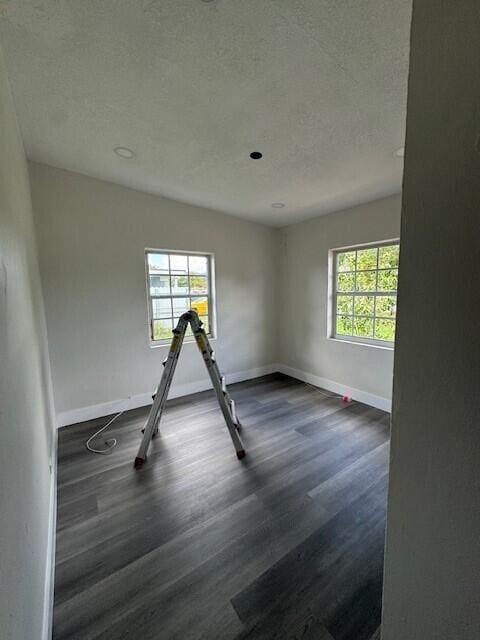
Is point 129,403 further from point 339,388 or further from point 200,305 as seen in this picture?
point 339,388

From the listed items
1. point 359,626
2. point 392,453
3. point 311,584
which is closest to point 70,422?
point 311,584

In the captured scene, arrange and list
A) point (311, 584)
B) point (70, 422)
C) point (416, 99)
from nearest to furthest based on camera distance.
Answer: point (416, 99)
point (311, 584)
point (70, 422)

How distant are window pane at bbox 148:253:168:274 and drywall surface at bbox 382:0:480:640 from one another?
3.03 m

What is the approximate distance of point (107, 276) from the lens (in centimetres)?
292

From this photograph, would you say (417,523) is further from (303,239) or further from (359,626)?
(303,239)

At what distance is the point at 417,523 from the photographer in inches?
26.8

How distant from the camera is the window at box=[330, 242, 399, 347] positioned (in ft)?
9.88

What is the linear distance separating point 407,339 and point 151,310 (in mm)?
3033

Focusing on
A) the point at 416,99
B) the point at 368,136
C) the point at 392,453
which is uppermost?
the point at 368,136

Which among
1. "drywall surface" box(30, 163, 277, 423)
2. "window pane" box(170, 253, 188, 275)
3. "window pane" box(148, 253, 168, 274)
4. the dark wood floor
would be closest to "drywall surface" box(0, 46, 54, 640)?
the dark wood floor

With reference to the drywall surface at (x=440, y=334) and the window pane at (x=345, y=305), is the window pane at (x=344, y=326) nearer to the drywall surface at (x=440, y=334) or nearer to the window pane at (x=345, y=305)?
the window pane at (x=345, y=305)

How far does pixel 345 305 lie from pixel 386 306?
54 centimetres

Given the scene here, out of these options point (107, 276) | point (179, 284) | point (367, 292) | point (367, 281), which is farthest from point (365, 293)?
point (107, 276)

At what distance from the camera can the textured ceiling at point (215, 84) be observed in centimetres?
117
